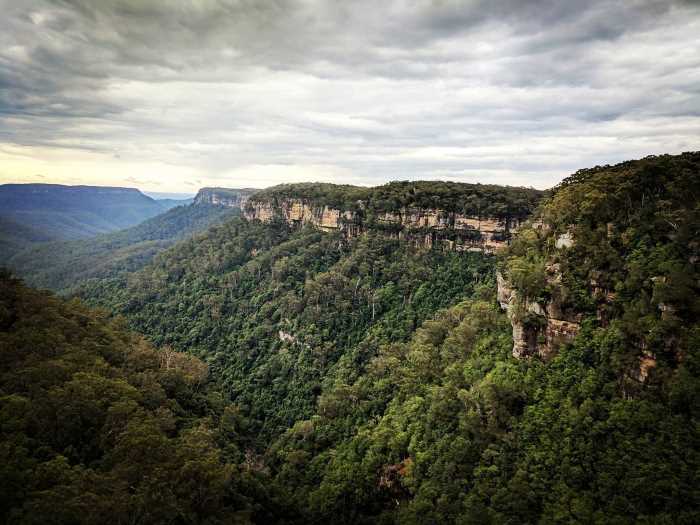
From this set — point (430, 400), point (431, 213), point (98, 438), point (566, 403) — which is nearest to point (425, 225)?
point (431, 213)

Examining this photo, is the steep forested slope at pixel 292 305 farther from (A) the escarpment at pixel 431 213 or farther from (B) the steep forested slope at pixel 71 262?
(B) the steep forested slope at pixel 71 262

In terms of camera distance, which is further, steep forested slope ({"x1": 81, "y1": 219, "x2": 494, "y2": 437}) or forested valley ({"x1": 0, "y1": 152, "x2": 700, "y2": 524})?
steep forested slope ({"x1": 81, "y1": 219, "x2": 494, "y2": 437})

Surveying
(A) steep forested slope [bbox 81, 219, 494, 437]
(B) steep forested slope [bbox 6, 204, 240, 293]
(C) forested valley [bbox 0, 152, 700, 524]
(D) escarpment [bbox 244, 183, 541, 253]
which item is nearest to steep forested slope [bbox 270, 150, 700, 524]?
(C) forested valley [bbox 0, 152, 700, 524]

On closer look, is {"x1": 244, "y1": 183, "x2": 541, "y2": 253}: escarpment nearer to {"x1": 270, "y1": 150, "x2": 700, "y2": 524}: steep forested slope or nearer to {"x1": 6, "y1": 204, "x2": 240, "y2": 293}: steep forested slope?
{"x1": 270, "y1": 150, "x2": 700, "y2": 524}: steep forested slope

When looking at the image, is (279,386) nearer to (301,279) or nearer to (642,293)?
(301,279)

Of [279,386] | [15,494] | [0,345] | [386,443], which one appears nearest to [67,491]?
[15,494]

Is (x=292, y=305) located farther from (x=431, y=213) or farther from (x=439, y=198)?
(x=439, y=198)

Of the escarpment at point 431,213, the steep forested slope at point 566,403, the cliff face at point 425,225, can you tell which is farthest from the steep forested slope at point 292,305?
the steep forested slope at point 566,403
